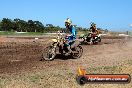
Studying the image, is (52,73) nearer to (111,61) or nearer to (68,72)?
(68,72)

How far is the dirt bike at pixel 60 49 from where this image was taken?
1959cm

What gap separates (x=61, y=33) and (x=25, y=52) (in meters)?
3.23

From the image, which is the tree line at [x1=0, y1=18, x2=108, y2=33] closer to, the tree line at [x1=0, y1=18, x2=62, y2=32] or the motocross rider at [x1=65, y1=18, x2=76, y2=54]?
the tree line at [x1=0, y1=18, x2=62, y2=32]

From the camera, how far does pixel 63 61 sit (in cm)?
1912

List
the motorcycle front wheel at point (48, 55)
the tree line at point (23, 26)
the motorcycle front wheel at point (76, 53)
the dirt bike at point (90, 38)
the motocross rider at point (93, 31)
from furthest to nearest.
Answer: the tree line at point (23, 26)
the motocross rider at point (93, 31)
the dirt bike at point (90, 38)
the motorcycle front wheel at point (76, 53)
the motorcycle front wheel at point (48, 55)

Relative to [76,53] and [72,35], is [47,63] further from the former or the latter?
[76,53]

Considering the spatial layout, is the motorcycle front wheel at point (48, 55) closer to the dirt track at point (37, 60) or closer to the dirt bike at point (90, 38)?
the dirt track at point (37, 60)

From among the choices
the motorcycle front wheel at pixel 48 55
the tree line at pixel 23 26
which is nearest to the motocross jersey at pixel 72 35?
the motorcycle front wheel at pixel 48 55

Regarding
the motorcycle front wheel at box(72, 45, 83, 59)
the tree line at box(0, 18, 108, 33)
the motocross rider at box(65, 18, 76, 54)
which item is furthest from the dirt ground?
the tree line at box(0, 18, 108, 33)

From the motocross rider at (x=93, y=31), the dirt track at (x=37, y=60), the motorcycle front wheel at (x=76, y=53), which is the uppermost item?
the motocross rider at (x=93, y=31)

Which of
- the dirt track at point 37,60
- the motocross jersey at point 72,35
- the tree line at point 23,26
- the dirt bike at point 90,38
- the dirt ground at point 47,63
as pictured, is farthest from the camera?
the tree line at point 23,26

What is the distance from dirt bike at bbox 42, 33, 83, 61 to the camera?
64.3 ft

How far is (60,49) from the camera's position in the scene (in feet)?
66.5

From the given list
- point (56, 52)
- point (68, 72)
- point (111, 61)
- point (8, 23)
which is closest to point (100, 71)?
point (68, 72)
